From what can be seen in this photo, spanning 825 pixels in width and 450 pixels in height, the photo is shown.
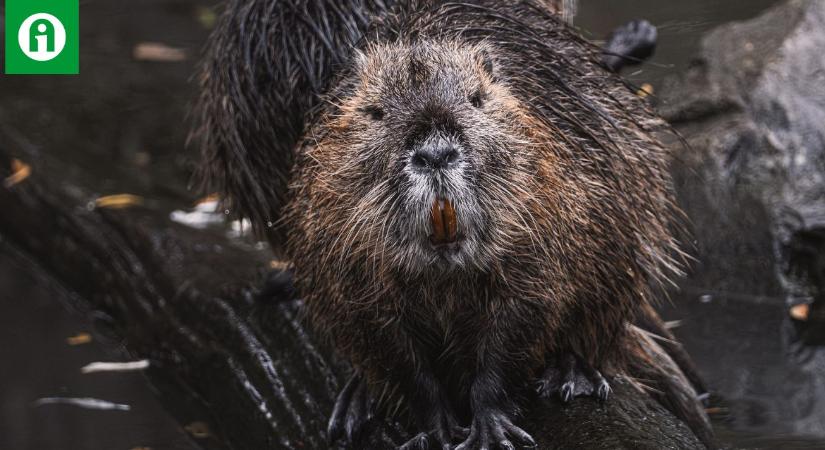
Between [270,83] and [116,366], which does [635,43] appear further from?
[116,366]

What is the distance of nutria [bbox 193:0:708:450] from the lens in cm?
300

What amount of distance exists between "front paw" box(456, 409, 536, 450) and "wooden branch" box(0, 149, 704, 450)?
0.22 feet

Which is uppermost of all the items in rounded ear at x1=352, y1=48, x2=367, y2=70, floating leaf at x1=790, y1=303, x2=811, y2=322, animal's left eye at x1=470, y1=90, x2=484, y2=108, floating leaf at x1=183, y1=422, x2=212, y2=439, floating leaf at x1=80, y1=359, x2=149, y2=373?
rounded ear at x1=352, y1=48, x2=367, y2=70

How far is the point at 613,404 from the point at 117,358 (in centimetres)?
260

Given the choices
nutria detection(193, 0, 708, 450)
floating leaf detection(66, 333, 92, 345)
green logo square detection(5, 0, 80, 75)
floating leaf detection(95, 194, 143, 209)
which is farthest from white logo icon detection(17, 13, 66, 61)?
nutria detection(193, 0, 708, 450)

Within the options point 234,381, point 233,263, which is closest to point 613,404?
point 234,381

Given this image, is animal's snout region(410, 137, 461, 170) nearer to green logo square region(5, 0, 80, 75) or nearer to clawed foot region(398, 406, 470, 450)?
clawed foot region(398, 406, 470, 450)

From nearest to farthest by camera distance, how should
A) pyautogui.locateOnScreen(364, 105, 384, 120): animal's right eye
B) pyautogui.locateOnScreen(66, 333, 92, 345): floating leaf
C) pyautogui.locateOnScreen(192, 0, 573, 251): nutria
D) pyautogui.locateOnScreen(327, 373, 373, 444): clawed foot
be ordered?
pyautogui.locateOnScreen(364, 105, 384, 120): animal's right eye
pyautogui.locateOnScreen(327, 373, 373, 444): clawed foot
pyautogui.locateOnScreen(192, 0, 573, 251): nutria
pyautogui.locateOnScreen(66, 333, 92, 345): floating leaf

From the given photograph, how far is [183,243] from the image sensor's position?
17.0 feet

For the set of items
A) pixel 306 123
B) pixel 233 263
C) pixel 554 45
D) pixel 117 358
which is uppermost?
pixel 554 45

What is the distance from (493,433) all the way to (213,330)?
173 cm

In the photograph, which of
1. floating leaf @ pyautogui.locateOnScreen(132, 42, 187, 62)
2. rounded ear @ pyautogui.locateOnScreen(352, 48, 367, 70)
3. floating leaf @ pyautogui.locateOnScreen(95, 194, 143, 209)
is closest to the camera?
rounded ear @ pyautogui.locateOnScreen(352, 48, 367, 70)

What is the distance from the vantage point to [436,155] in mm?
2807

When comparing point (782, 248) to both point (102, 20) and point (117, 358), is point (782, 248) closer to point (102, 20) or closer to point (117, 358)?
point (117, 358)
